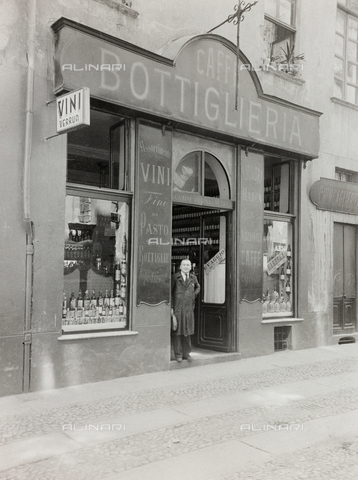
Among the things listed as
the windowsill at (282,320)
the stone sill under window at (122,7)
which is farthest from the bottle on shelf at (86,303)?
the stone sill under window at (122,7)

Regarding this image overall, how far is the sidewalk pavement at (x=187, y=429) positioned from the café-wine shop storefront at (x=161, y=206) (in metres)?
0.83

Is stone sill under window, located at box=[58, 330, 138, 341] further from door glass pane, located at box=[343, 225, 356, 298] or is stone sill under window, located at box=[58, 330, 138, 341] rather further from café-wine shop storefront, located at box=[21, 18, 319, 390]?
door glass pane, located at box=[343, 225, 356, 298]

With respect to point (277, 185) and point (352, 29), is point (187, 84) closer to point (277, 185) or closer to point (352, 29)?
point (277, 185)

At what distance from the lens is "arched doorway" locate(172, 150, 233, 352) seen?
349 inches

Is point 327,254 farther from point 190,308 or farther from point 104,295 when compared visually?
point 104,295

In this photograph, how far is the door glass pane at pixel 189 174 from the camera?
8.72 meters

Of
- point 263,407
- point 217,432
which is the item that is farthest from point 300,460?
point 263,407

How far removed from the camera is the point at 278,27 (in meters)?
10.6

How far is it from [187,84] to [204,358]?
4726mm

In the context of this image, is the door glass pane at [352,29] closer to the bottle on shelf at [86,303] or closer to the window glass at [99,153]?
the window glass at [99,153]

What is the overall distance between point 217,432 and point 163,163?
4.51 m

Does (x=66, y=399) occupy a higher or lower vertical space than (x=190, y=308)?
lower

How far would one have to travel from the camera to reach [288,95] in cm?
1055

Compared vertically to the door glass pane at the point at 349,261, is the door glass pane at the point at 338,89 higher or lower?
higher
